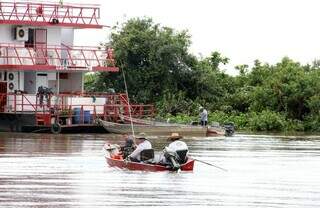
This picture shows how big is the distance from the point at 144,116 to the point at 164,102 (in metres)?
5.39

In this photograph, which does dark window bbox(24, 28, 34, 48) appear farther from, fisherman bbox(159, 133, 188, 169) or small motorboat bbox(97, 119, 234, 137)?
fisherman bbox(159, 133, 188, 169)

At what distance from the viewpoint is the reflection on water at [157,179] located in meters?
22.0

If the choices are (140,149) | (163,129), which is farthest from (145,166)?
(163,129)

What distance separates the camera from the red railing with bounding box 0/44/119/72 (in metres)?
47.3

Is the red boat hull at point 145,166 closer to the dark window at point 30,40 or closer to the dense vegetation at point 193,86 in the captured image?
the dark window at point 30,40

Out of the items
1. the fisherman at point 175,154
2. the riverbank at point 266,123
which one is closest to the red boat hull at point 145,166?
the fisherman at point 175,154

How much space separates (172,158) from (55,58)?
21.7m

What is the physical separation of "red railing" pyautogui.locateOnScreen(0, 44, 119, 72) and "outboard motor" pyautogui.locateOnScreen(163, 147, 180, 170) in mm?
20119

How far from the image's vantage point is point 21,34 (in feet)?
160

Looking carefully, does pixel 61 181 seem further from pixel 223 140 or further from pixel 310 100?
pixel 310 100

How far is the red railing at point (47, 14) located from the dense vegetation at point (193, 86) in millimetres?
7278

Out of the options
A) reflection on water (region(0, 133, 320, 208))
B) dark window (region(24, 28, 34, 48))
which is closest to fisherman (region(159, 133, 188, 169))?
reflection on water (region(0, 133, 320, 208))

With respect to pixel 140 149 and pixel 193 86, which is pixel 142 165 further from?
pixel 193 86

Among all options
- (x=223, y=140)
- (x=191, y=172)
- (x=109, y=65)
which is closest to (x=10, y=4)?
(x=109, y=65)
